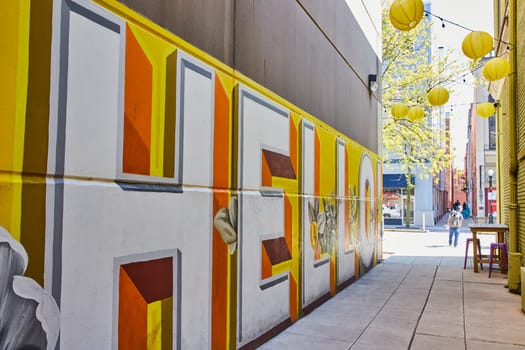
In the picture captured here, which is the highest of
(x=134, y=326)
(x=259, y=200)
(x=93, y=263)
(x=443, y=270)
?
(x=259, y=200)

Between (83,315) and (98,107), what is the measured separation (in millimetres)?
1359

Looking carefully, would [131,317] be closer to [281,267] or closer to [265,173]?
[265,173]

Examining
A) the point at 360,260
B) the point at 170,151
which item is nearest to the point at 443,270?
the point at 360,260

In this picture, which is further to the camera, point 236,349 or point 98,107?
point 236,349

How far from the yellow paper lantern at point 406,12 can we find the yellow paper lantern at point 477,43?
1.70 metres

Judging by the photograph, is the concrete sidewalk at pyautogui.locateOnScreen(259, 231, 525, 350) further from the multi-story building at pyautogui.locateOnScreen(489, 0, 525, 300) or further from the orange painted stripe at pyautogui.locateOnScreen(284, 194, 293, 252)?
the orange painted stripe at pyautogui.locateOnScreen(284, 194, 293, 252)

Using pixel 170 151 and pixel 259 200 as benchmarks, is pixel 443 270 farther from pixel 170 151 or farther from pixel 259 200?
pixel 170 151

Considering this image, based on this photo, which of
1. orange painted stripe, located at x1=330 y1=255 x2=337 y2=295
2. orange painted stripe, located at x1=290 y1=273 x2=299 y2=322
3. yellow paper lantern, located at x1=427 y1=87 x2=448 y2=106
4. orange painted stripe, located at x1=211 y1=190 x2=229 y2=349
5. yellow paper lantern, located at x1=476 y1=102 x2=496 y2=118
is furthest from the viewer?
yellow paper lantern, located at x1=476 y1=102 x2=496 y2=118

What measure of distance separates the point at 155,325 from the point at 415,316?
16.2ft

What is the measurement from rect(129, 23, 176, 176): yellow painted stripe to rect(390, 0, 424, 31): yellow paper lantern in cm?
481

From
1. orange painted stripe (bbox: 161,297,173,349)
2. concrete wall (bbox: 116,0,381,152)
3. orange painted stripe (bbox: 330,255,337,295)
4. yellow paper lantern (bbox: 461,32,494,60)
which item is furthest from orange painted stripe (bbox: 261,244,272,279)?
yellow paper lantern (bbox: 461,32,494,60)

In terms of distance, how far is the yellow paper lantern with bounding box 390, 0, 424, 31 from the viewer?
24.0ft

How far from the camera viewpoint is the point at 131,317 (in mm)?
3465

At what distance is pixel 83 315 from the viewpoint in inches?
118
